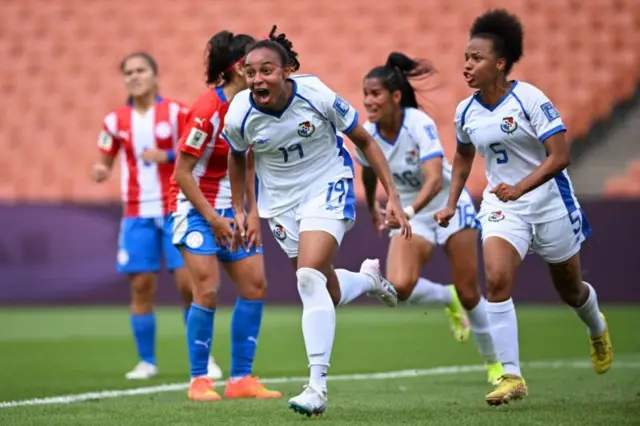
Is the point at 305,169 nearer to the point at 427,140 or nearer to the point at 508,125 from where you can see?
the point at 508,125

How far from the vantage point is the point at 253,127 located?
6.50 metres

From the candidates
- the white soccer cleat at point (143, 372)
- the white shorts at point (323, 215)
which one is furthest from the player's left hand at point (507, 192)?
the white soccer cleat at point (143, 372)

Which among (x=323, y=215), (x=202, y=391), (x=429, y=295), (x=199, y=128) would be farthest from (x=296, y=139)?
(x=429, y=295)

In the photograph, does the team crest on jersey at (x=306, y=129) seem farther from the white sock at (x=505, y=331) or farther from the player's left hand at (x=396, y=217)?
the white sock at (x=505, y=331)

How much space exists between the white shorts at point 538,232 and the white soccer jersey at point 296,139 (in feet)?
2.77

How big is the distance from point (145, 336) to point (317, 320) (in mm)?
3234

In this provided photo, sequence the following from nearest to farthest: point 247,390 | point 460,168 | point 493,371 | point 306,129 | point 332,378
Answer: point 306,129 → point 460,168 → point 247,390 → point 493,371 → point 332,378

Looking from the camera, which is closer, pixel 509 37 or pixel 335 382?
pixel 509 37

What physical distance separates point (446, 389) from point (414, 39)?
36.6ft

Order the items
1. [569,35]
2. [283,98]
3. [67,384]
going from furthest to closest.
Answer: [569,35], [67,384], [283,98]

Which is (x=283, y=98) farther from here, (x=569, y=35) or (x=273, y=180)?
(x=569, y=35)

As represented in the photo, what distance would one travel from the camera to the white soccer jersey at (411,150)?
830 centimetres

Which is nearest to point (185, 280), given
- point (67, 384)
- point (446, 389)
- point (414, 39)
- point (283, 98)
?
point (67, 384)

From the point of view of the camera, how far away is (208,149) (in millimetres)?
7469
